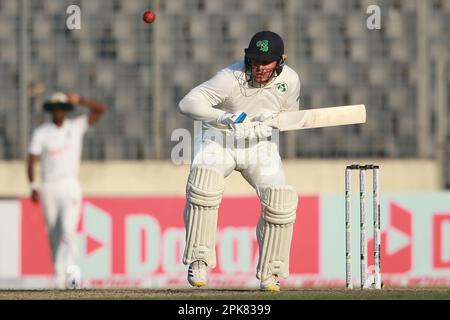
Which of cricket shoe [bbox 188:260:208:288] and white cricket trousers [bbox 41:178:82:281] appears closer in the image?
cricket shoe [bbox 188:260:208:288]

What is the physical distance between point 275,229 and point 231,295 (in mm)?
705

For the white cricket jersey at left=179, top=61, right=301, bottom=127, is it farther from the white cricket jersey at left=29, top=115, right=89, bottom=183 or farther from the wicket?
the white cricket jersey at left=29, top=115, right=89, bottom=183

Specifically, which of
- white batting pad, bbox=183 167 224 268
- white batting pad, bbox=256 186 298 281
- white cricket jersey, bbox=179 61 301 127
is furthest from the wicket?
white batting pad, bbox=183 167 224 268

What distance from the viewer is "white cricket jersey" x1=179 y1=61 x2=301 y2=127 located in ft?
31.7

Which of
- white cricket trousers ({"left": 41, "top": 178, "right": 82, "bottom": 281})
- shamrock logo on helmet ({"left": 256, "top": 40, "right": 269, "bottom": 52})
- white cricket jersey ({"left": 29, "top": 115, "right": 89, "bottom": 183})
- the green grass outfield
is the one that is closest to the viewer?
the green grass outfield

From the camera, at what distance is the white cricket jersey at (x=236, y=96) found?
9672mm

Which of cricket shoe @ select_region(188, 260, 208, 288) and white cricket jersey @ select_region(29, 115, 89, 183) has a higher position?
white cricket jersey @ select_region(29, 115, 89, 183)

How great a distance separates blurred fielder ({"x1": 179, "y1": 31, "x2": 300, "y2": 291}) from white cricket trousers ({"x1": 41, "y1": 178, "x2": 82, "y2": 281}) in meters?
4.70

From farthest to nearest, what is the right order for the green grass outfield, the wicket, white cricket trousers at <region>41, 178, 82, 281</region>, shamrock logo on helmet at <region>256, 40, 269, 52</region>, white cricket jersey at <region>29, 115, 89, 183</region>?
white cricket jersey at <region>29, 115, 89, 183</region>, white cricket trousers at <region>41, 178, 82, 281</region>, the wicket, shamrock logo on helmet at <region>256, 40, 269, 52</region>, the green grass outfield

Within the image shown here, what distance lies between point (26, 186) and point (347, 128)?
138 inches

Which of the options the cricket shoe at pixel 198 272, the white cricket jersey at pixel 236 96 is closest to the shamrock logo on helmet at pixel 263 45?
the white cricket jersey at pixel 236 96

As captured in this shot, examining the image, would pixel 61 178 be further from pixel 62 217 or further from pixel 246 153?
pixel 246 153

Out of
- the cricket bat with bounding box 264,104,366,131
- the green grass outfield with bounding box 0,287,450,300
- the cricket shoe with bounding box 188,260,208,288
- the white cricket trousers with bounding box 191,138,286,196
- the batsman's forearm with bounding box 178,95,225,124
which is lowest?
the green grass outfield with bounding box 0,287,450,300

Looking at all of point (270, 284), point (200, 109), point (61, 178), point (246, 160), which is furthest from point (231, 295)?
point (61, 178)
